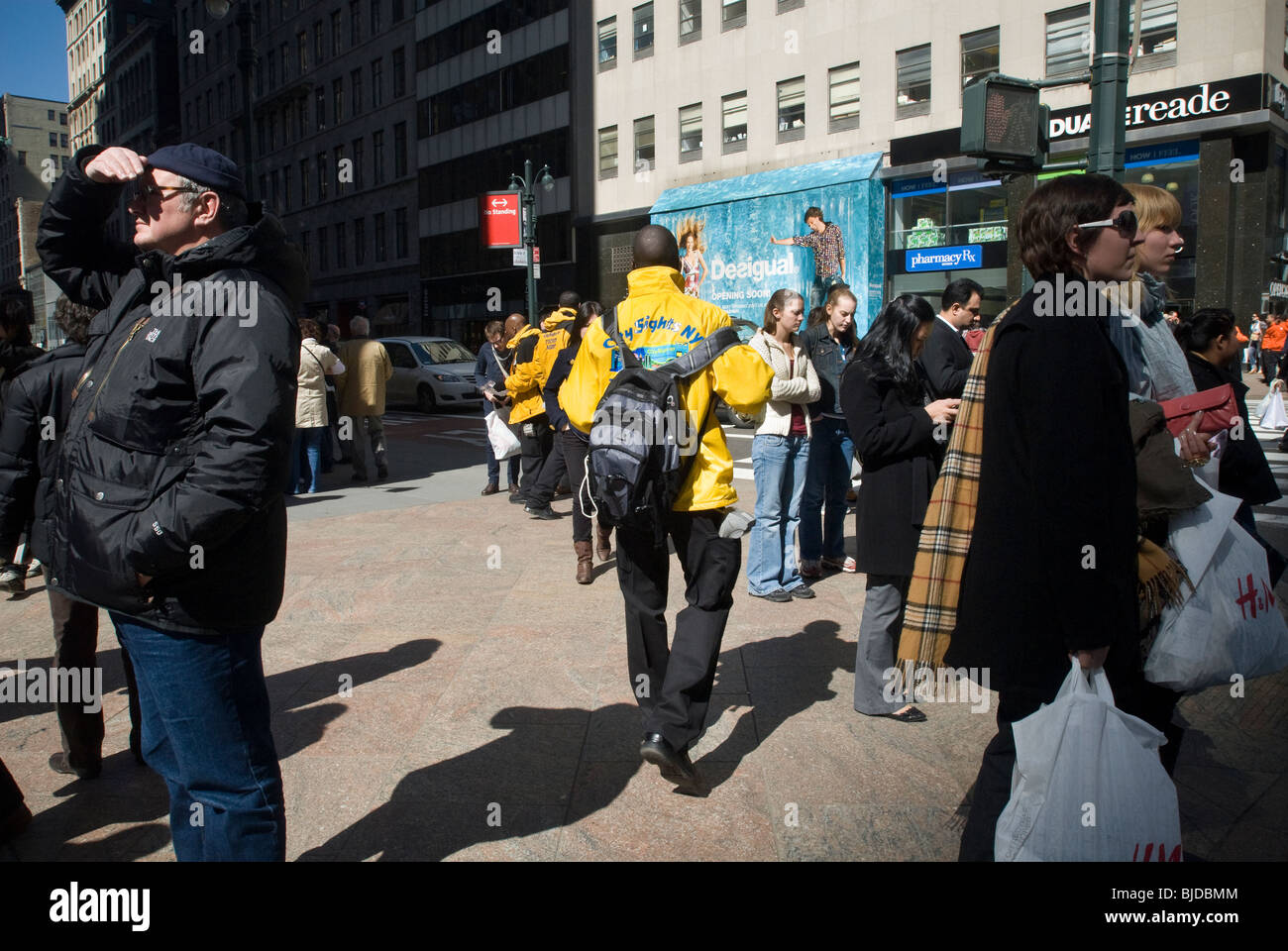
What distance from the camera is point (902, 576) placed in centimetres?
425

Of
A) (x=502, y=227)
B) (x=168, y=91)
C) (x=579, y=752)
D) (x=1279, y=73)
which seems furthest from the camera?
(x=168, y=91)

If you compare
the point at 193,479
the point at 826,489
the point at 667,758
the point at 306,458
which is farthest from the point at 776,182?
the point at 193,479

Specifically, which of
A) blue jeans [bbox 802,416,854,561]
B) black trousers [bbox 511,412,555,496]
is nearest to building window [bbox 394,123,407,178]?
black trousers [bbox 511,412,555,496]

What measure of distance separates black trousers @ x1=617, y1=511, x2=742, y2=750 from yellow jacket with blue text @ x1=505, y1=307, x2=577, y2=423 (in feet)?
16.3

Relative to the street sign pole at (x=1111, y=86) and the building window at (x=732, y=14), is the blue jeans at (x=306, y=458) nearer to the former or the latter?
the street sign pole at (x=1111, y=86)

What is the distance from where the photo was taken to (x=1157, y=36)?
21.5 m

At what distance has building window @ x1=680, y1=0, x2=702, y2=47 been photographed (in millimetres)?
30562

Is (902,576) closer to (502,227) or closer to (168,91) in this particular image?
(502,227)

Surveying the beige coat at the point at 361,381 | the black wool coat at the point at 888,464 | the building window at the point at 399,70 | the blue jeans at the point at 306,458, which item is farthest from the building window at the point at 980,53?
the building window at the point at 399,70

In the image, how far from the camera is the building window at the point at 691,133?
101 feet

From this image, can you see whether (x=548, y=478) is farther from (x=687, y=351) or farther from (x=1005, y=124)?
(x=687, y=351)

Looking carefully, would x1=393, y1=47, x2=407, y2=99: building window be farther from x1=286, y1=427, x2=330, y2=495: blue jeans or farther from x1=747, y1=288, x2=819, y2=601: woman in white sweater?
x1=747, y1=288, x2=819, y2=601: woman in white sweater
